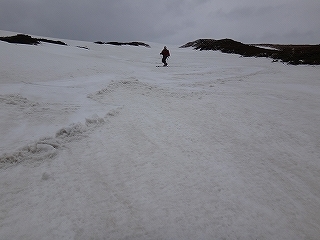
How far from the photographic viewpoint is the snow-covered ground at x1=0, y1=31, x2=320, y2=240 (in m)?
1.97

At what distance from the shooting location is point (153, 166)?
109 inches

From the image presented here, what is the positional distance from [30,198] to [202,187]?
203cm

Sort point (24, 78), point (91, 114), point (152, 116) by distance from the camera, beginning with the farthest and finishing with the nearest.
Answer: point (24, 78) < point (152, 116) < point (91, 114)

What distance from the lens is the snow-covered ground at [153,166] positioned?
197cm

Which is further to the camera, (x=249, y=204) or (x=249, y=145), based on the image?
(x=249, y=145)

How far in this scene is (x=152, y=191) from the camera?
2.34m

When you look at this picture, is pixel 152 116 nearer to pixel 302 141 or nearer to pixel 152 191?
pixel 152 191

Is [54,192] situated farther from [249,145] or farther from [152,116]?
[249,145]

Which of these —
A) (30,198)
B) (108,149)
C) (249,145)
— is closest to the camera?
(30,198)

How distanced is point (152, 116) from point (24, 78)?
13.8 ft

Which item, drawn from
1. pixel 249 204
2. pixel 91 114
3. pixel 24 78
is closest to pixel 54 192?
pixel 91 114

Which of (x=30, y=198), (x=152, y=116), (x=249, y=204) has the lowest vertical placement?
(x=249, y=204)

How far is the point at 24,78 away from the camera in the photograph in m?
5.63

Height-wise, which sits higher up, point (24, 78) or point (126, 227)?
point (24, 78)
